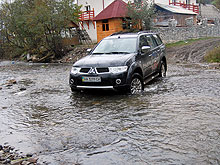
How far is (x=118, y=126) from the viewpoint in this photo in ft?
16.9

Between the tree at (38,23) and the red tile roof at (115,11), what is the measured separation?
3494mm

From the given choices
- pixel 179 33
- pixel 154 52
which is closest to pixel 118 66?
pixel 154 52

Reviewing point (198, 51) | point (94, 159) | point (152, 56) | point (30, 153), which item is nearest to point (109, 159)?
point (94, 159)

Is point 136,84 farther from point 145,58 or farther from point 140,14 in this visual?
point 140,14

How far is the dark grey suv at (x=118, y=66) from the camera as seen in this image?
7043 mm

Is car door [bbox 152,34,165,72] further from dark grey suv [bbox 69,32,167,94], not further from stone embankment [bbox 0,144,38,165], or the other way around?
stone embankment [bbox 0,144,38,165]

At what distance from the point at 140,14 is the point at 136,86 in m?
20.0

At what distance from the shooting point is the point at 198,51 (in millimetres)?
19219

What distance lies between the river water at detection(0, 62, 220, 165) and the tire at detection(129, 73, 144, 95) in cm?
27

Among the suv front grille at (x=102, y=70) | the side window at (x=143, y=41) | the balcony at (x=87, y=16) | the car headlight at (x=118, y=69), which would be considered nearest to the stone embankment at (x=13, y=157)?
the suv front grille at (x=102, y=70)

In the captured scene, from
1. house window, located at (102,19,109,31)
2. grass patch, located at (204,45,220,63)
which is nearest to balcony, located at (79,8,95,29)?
house window, located at (102,19,109,31)

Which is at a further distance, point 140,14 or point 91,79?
point 140,14

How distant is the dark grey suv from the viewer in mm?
7043

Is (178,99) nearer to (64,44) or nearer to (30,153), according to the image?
(30,153)
